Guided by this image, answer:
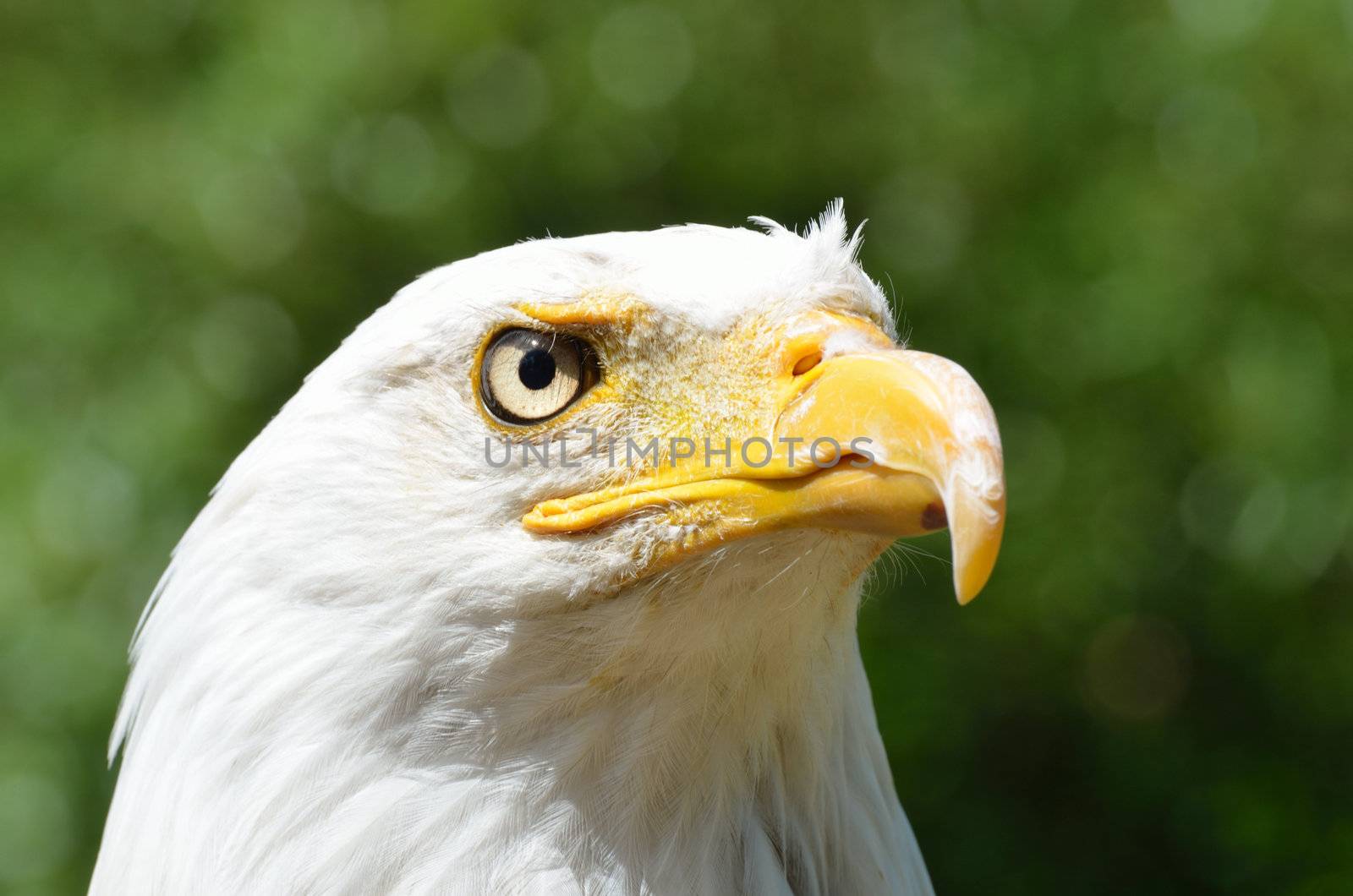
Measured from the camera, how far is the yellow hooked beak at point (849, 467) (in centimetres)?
158

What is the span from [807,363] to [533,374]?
0.41 m

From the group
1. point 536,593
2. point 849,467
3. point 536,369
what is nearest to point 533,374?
point 536,369

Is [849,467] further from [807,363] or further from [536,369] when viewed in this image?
[536,369]

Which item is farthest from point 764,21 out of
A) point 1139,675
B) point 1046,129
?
point 1139,675

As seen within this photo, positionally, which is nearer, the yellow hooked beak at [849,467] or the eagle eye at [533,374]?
the yellow hooked beak at [849,467]

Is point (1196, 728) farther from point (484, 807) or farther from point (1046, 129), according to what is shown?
point (484, 807)

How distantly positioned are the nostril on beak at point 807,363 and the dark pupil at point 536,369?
0.36 meters

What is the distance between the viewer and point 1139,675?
4.47 m

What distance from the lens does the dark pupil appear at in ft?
6.24

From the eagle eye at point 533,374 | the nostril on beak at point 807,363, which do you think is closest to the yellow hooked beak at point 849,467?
the nostril on beak at point 807,363

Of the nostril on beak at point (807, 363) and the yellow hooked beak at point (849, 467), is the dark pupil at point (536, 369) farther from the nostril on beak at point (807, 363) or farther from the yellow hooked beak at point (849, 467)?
the nostril on beak at point (807, 363)

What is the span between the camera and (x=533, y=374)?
1908mm

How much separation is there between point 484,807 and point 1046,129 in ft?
10.9

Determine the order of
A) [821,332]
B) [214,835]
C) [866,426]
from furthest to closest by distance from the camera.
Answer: [214,835] < [821,332] < [866,426]
